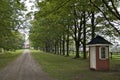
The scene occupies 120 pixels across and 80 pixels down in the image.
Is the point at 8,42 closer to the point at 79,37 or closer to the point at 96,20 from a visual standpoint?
the point at 79,37

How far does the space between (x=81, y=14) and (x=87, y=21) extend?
3077 mm

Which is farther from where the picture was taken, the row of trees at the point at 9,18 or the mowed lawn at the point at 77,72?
Answer: the row of trees at the point at 9,18

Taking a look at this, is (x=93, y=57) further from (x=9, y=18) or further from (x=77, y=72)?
(x=9, y=18)

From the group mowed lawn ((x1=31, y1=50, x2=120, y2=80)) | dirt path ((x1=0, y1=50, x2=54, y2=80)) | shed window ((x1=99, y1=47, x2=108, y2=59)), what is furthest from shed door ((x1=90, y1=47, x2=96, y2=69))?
dirt path ((x1=0, y1=50, x2=54, y2=80))

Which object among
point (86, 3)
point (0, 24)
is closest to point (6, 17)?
point (0, 24)

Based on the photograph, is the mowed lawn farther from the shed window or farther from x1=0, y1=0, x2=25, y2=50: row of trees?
x1=0, y1=0, x2=25, y2=50: row of trees

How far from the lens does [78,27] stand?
48.4 meters

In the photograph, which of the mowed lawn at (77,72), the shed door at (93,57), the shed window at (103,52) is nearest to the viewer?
the mowed lawn at (77,72)

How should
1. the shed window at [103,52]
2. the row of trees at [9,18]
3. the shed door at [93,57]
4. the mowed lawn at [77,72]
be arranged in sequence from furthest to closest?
the row of trees at [9,18], the shed door at [93,57], the shed window at [103,52], the mowed lawn at [77,72]

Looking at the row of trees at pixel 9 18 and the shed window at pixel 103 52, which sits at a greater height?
the row of trees at pixel 9 18

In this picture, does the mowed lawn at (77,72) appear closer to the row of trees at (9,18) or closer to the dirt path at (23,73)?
the dirt path at (23,73)

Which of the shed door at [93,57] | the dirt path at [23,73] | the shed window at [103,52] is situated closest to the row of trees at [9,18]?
the dirt path at [23,73]

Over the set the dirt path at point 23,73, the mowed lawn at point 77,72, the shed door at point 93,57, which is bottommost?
the dirt path at point 23,73

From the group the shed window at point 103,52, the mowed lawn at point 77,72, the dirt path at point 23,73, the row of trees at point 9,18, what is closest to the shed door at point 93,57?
the shed window at point 103,52
